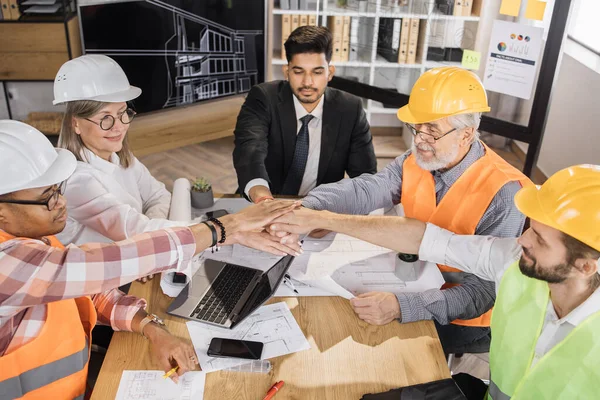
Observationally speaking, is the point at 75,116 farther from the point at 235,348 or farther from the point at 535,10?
the point at 535,10

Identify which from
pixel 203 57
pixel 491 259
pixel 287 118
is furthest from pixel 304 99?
pixel 203 57

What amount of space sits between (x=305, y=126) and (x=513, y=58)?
53.6 inches

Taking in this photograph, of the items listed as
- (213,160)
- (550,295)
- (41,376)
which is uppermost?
(550,295)

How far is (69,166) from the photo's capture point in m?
1.46

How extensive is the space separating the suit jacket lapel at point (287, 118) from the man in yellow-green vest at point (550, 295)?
1.27 m

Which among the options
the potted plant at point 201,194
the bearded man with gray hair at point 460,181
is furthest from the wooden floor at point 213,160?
the bearded man with gray hair at point 460,181

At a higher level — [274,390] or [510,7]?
[510,7]

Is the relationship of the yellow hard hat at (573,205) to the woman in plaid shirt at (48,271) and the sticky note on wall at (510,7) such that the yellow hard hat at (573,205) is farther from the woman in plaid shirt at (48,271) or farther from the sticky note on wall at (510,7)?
the sticky note on wall at (510,7)

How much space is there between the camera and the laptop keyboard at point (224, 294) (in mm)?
1651

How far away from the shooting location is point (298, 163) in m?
2.79

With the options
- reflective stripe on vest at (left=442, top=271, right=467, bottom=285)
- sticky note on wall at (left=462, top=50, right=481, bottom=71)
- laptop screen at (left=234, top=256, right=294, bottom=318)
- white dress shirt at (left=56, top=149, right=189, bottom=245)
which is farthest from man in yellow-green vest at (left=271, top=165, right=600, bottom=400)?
sticky note on wall at (left=462, top=50, right=481, bottom=71)

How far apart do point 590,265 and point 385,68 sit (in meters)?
3.23

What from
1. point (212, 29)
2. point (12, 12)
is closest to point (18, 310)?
point (12, 12)

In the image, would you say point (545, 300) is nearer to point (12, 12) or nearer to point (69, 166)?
point (69, 166)
